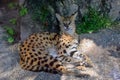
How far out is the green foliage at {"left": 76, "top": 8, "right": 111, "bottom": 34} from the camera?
7.27 meters

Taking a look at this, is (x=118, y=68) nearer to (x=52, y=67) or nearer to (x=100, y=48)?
(x=100, y=48)

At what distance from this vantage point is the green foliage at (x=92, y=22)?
727 centimetres

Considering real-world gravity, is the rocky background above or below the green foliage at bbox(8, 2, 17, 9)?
below

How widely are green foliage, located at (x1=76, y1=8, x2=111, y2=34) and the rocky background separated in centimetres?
12

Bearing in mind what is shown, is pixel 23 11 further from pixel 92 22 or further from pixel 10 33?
pixel 92 22

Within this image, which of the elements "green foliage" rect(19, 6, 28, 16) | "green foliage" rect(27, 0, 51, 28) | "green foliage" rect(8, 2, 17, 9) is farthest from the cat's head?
"green foliage" rect(8, 2, 17, 9)

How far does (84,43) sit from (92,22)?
80 centimetres

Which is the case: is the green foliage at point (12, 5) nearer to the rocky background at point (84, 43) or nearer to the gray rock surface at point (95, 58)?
the rocky background at point (84, 43)

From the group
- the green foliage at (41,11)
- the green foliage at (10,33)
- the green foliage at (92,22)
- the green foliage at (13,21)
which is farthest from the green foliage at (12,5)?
the green foliage at (92,22)

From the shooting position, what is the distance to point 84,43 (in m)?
6.78

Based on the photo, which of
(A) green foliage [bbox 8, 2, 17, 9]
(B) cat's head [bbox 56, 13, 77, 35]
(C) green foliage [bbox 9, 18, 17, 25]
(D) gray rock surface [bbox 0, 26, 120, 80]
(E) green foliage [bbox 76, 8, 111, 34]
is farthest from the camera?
(A) green foliage [bbox 8, 2, 17, 9]

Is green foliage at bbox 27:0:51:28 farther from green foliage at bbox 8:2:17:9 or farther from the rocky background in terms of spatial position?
green foliage at bbox 8:2:17:9

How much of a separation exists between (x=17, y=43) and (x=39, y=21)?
A: 0.66 m

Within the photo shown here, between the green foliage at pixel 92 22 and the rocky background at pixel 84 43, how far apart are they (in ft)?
0.39
